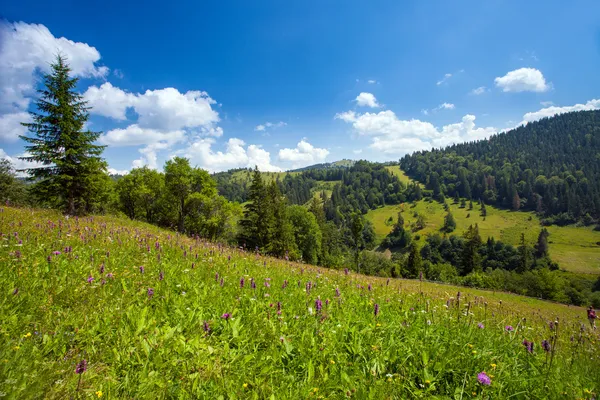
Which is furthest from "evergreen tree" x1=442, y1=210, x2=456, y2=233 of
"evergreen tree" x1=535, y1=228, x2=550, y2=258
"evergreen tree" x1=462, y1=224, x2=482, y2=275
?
"evergreen tree" x1=462, y1=224, x2=482, y2=275

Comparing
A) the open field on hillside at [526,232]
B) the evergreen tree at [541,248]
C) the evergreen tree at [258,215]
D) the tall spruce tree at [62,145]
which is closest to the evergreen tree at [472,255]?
the open field on hillside at [526,232]

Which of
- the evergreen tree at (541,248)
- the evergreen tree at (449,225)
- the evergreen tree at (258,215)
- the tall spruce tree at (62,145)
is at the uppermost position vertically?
the tall spruce tree at (62,145)

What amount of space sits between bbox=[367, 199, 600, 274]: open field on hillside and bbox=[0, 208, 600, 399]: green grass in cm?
15490

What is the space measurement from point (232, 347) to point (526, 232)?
196 meters

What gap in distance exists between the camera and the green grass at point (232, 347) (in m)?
2.74

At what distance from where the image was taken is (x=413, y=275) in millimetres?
86438

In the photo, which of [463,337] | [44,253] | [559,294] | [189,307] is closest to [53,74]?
[44,253]

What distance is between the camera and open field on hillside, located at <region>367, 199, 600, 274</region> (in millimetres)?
120750

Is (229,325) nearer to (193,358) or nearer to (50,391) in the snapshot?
(193,358)

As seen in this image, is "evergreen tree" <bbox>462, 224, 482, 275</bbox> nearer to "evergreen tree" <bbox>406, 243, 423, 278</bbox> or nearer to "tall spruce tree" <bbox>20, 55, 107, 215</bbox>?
"evergreen tree" <bbox>406, 243, 423, 278</bbox>

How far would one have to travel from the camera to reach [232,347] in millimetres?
3713

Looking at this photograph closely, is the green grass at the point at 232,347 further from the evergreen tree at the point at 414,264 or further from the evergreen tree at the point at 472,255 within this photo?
the evergreen tree at the point at 472,255

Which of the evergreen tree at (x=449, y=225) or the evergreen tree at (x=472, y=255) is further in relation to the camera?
the evergreen tree at (x=449, y=225)

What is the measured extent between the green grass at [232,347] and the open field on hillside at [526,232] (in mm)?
154901
